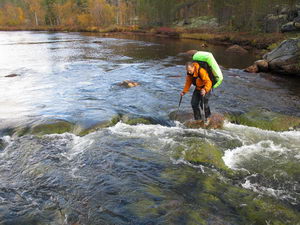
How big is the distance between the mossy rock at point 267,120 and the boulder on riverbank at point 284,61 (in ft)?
37.5

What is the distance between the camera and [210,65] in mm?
9727

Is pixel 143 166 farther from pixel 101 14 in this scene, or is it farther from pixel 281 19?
pixel 101 14

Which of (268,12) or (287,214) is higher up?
(268,12)

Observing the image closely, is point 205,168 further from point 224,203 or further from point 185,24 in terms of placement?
point 185,24

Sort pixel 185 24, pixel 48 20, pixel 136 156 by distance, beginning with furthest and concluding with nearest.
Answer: pixel 48 20 → pixel 185 24 → pixel 136 156

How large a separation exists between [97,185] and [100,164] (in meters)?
1.26

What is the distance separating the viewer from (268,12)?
52.3 meters

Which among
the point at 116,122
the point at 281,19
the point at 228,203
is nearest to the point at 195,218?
the point at 228,203

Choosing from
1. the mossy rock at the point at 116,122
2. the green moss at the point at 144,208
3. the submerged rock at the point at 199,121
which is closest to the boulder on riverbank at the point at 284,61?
the submerged rock at the point at 199,121

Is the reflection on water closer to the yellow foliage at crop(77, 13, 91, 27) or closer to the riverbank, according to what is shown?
the riverbank

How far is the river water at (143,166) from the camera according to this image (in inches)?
253

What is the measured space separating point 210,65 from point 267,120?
4821 millimetres

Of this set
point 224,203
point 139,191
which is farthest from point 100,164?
point 224,203

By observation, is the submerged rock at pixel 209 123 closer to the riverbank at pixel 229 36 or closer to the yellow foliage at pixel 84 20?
the riverbank at pixel 229 36
